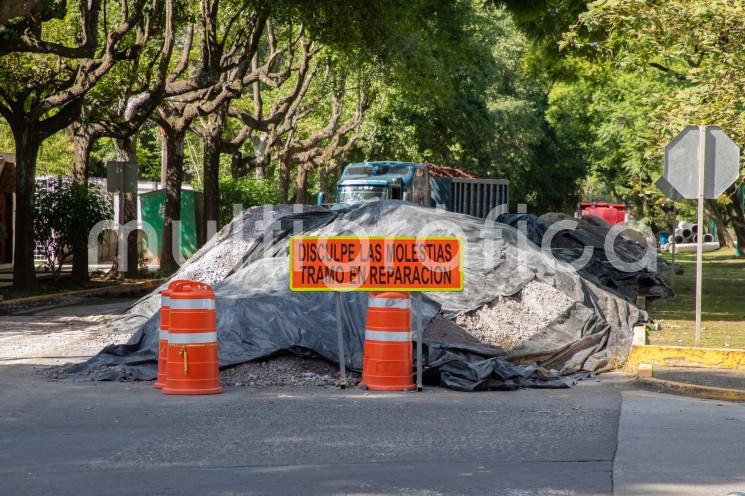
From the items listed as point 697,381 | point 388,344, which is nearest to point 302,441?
point 388,344

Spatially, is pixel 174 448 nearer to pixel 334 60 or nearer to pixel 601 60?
pixel 601 60

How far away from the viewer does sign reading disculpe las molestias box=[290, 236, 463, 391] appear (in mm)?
11508

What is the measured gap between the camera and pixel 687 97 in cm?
2212

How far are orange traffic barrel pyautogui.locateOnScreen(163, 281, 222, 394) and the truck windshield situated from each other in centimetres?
2180

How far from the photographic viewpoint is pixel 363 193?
33.2 metres

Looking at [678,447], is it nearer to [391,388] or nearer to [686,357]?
[391,388]

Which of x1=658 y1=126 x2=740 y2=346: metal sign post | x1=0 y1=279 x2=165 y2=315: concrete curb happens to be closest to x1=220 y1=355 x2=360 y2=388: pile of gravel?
x1=658 y1=126 x2=740 y2=346: metal sign post

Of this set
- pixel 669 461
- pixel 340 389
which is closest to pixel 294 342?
pixel 340 389

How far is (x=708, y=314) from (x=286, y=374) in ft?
36.0

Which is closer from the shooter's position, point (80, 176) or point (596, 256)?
point (596, 256)

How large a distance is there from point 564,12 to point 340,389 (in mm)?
17272

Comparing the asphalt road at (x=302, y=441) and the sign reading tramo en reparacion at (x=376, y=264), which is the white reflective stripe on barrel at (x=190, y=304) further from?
the sign reading tramo en reparacion at (x=376, y=264)

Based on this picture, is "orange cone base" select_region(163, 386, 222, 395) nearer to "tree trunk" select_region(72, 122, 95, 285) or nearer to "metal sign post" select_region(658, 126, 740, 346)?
"metal sign post" select_region(658, 126, 740, 346)

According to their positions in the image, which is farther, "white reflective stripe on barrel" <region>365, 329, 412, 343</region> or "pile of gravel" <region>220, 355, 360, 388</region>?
"pile of gravel" <region>220, 355, 360, 388</region>
